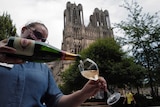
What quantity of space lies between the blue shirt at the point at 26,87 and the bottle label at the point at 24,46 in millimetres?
244

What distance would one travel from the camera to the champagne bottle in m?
1.15

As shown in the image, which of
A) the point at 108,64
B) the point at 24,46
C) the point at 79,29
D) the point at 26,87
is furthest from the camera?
the point at 79,29

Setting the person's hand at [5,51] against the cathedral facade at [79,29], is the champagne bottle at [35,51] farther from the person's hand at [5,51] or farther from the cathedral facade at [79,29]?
the cathedral facade at [79,29]

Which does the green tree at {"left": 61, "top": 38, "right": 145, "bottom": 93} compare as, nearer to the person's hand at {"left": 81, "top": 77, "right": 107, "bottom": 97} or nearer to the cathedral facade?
the person's hand at {"left": 81, "top": 77, "right": 107, "bottom": 97}

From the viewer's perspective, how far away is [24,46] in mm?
1188

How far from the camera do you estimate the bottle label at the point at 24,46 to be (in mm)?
1153

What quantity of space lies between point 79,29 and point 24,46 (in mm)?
62088

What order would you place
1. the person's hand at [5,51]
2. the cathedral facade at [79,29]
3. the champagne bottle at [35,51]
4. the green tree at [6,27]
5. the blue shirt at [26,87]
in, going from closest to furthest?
the person's hand at [5,51] → the champagne bottle at [35,51] → the blue shirt at [26,87] → the green tree at [6,27] → the cathedral facade at [79,29]

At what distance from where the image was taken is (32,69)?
1.52 meters

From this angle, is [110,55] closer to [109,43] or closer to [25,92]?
[109,43]

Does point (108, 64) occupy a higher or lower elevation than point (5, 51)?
higher

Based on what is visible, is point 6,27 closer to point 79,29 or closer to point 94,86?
point 94,86

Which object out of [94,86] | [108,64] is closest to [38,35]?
[94,86]

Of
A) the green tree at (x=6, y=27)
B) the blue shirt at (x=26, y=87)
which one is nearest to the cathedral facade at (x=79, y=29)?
the green tree at (x=6, y=27)
